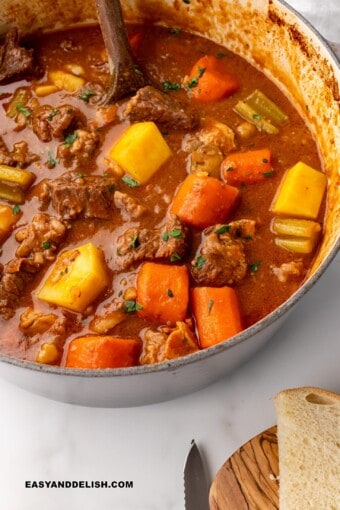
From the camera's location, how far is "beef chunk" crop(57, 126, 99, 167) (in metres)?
3.44

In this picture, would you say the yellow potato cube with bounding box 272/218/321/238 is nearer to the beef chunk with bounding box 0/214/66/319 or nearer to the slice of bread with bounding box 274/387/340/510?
the slice of bread with bounding box 274/387/340/510

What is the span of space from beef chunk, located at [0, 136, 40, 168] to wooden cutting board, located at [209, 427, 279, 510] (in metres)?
1.66

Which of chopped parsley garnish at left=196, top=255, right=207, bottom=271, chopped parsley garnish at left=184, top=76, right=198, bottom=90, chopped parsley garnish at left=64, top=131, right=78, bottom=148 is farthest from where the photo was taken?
chopped parsley garnish at left=184, top=76, right=198, bottom=90

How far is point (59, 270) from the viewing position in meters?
3.10

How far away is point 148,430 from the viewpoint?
3.07m

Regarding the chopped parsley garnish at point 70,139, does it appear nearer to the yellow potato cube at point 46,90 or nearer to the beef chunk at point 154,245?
the yellow potato cube at point 46,90

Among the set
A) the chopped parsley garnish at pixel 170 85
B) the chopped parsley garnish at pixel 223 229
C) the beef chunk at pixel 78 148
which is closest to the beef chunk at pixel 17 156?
the beef chunk at pixel 78 148

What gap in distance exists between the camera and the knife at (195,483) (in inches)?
112

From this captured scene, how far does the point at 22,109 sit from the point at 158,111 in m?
0.73

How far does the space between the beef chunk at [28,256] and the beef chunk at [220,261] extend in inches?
24.8

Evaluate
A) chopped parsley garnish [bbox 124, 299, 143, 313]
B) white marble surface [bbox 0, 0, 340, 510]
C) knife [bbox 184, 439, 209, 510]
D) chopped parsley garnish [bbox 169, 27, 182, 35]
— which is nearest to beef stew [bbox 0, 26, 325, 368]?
chopped parsley garnish [bbox 124, 299, 143, 313]

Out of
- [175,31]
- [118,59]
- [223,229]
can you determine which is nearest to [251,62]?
[175,31]

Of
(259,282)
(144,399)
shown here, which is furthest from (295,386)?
(144,399)

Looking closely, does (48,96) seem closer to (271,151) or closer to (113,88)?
(113,88)
